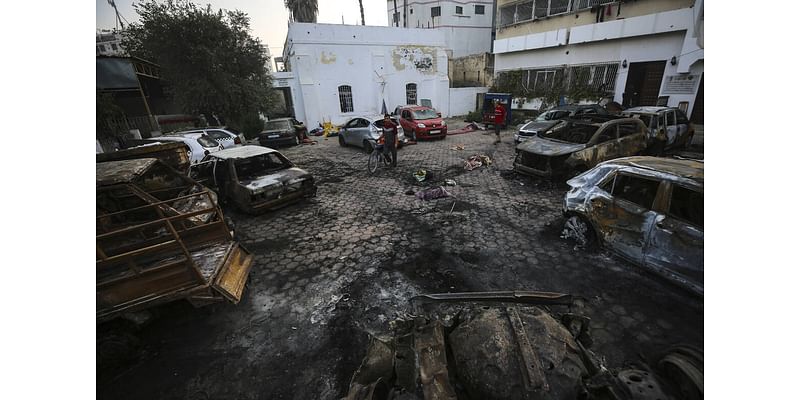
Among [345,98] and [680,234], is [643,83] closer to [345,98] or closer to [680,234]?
[680,234]

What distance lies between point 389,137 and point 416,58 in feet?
47.4

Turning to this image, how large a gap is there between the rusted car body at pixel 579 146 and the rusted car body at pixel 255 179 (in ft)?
18.7

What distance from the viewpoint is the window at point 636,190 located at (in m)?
3.77

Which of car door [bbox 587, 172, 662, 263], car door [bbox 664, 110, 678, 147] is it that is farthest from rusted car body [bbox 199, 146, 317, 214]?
car door [bbox 664, 110, 678, 147]

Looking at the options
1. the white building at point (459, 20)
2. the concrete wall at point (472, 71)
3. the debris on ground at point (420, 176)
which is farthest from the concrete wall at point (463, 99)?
the debris on ground at point (420, 176)

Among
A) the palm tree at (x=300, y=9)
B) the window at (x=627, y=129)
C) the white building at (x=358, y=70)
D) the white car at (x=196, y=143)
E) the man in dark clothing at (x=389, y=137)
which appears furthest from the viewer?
the palm tree at (x=300, y=9)

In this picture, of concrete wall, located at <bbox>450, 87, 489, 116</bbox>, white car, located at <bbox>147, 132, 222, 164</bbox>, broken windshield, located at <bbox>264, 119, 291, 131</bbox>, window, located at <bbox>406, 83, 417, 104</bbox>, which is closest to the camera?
white car, located at <bbox>147, 132, 222, 164</bbox>

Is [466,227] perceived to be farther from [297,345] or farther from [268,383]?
[268,383]

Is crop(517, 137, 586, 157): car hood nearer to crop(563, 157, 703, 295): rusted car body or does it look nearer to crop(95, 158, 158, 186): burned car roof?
crop(563, 157, 703, 295): rusted car body

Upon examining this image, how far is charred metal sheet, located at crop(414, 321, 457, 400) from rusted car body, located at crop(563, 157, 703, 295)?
10.0 feet

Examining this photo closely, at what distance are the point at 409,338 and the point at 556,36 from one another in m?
21.7

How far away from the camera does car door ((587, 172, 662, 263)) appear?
12.4 ft

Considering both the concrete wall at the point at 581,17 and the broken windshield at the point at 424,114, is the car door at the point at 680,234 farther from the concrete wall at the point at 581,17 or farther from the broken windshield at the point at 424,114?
the concrete wall at the point at 581,17

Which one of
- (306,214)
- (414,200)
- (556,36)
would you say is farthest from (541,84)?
(306,214)
